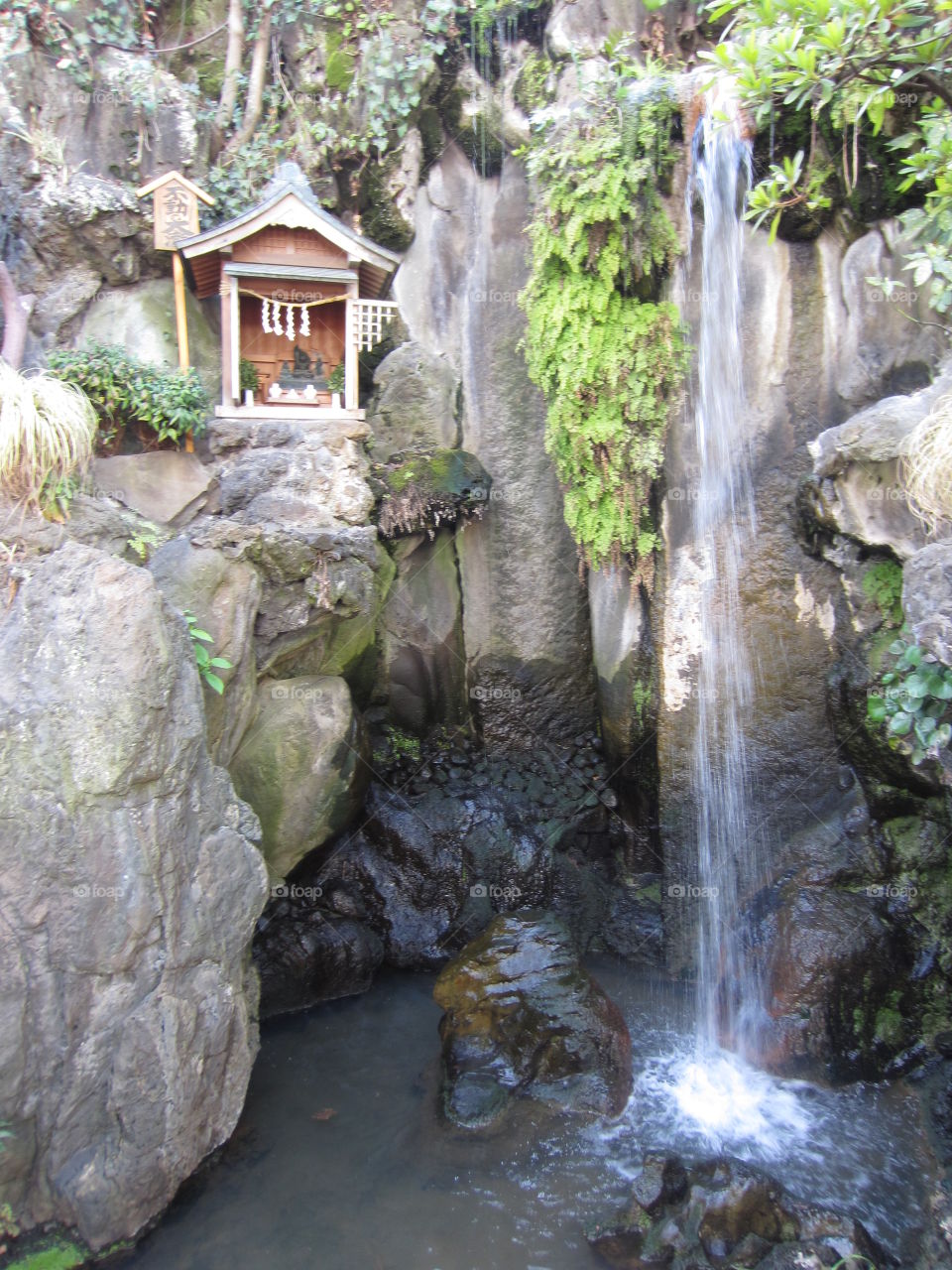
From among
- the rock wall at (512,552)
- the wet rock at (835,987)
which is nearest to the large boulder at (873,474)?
the wet rock at (835,987)

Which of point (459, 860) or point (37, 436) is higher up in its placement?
point (37, 436)

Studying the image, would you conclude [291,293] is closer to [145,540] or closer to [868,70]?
[145,540]

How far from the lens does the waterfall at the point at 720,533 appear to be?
759 cm

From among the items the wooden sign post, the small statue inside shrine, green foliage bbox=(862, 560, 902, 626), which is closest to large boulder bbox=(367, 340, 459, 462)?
the small statue inside shrine

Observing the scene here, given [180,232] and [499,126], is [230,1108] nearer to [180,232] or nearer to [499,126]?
[180,232]

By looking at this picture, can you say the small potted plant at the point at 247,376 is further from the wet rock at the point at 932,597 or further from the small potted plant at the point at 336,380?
the wet rock at the point at 932,597

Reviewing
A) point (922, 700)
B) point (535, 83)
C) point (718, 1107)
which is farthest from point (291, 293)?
point (718, 1107)

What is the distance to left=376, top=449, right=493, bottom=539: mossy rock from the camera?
8328 mm

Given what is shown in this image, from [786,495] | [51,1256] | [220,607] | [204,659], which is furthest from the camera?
[786,495]

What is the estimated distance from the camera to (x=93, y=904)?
4.71 m

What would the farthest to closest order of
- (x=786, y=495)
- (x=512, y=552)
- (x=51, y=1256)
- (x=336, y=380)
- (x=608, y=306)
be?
(x=512, y=552)
(x=336, y=380)
(x=786, y=495)
(x=608, y=306)
(x=51, y=1256)

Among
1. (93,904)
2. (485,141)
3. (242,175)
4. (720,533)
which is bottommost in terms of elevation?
(93,904)

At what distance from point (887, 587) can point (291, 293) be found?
567 centimetres

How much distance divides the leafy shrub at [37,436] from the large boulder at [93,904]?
734mm
